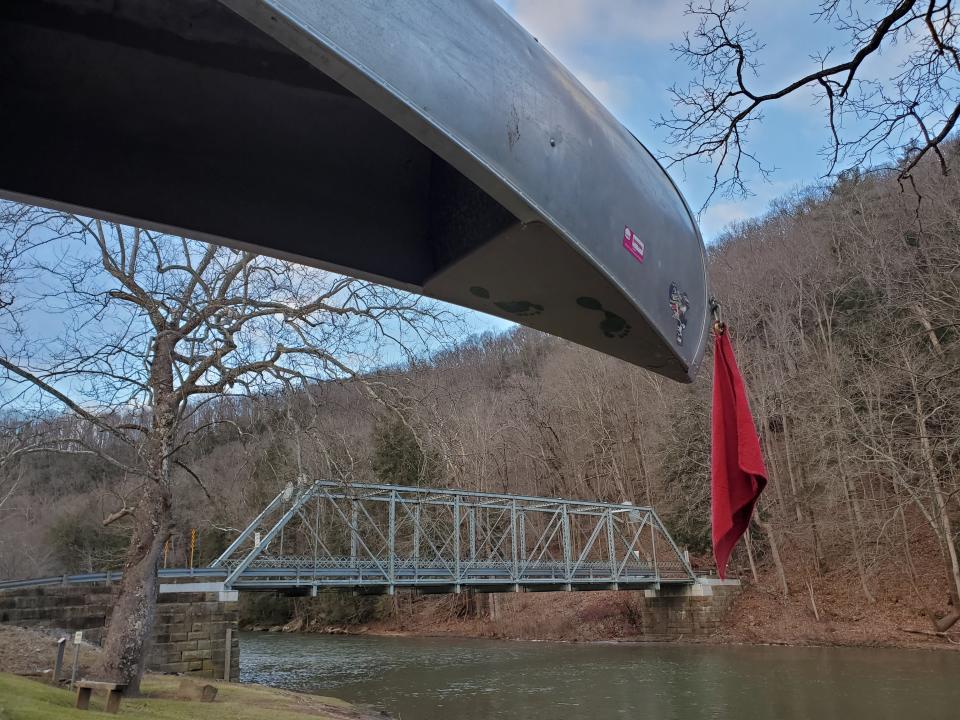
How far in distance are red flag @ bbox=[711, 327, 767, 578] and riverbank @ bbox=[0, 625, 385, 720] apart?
21.3ft

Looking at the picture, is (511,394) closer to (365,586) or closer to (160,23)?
(365,586)

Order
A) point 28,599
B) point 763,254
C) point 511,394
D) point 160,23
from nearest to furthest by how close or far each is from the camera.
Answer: point 160,23
point 28,599
point 763,254
point 511,394

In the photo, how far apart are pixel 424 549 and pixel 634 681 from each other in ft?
69.5

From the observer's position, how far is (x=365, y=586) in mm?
20734

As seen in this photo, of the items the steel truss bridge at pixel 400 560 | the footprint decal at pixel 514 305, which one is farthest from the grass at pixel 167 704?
the footprint decal at pixel 514 305

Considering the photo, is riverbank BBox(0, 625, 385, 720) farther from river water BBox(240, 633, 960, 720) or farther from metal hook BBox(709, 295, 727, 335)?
metal hook BBox(709, 295, 727, 335)

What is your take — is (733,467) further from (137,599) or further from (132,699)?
(132,699)

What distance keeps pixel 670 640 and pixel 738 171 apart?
24.8m

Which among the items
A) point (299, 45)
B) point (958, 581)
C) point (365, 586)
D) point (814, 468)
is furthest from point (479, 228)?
point (814, 468)

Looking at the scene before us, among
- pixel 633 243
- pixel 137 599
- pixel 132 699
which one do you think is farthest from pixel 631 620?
pixel 633 243

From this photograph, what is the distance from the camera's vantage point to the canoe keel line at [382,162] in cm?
144

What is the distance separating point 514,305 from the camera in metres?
1.97

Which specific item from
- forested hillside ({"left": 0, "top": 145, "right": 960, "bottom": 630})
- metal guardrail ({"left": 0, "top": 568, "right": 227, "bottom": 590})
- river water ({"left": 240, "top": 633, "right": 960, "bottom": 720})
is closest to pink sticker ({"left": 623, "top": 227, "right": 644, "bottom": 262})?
forested hillside ({"left": 0, "top": 145, "right": 960, "bottom": 630})

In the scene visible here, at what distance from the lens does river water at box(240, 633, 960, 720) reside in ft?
43.2
